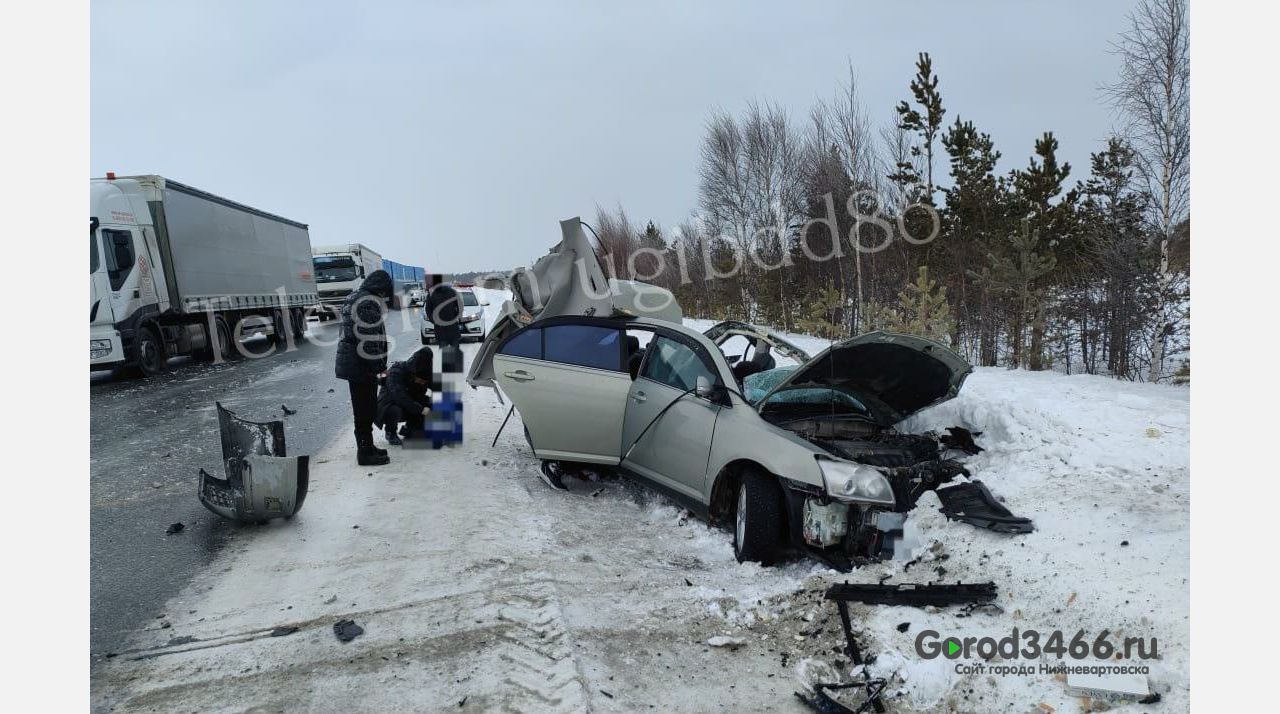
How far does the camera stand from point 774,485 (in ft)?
14.6

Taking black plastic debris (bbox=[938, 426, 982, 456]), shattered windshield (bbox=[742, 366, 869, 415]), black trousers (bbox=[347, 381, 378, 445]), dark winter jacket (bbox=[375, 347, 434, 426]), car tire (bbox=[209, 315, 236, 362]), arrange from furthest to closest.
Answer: car tire (bbox=[209, 315, 236, 362]) < dark winter jacket (bbox=[375, 347, 434, 426]) < black trousers (bbox=[347, 381, 378, 445]) < shattered windshield (bbox=[742, 366, 869, 415]) < black plastic debris (bbox=[938, 426, 982, 456])

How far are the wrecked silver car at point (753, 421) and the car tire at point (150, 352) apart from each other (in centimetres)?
1102

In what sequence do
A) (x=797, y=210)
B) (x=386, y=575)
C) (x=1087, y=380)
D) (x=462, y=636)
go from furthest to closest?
(x=797, y=210)
(x=1087, y=380)
(x=386, y=575)
(x=462, y=636)

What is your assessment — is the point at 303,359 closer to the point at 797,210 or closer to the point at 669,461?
the point at 669,461

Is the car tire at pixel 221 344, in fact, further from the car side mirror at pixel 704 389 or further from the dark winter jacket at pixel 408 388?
the car side mirror at pixel 704 389

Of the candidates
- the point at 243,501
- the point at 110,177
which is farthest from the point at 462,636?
the point at 110,177

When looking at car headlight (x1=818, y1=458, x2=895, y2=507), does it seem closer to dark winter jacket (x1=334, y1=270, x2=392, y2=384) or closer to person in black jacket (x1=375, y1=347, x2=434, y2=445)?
dark winter jacket (x1=334, y1=270, x2=392, y2=384)

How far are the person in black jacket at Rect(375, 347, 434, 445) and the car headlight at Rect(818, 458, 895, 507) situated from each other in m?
4.90

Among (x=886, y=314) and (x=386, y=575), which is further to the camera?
(x=886, y=314)

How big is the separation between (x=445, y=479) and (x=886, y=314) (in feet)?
35.9

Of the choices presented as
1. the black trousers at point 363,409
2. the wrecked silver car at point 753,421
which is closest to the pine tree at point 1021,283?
Result: the wrecked silver car at point 753,421

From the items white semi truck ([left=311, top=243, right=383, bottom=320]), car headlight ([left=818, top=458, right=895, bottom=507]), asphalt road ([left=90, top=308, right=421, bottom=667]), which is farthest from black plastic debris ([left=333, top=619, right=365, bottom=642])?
white semi truck ([left=311, top=243, right=383, bottom=320])

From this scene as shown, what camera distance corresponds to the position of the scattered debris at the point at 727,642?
11.8 ft

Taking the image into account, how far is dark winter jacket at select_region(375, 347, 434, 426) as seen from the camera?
7.73 metres
